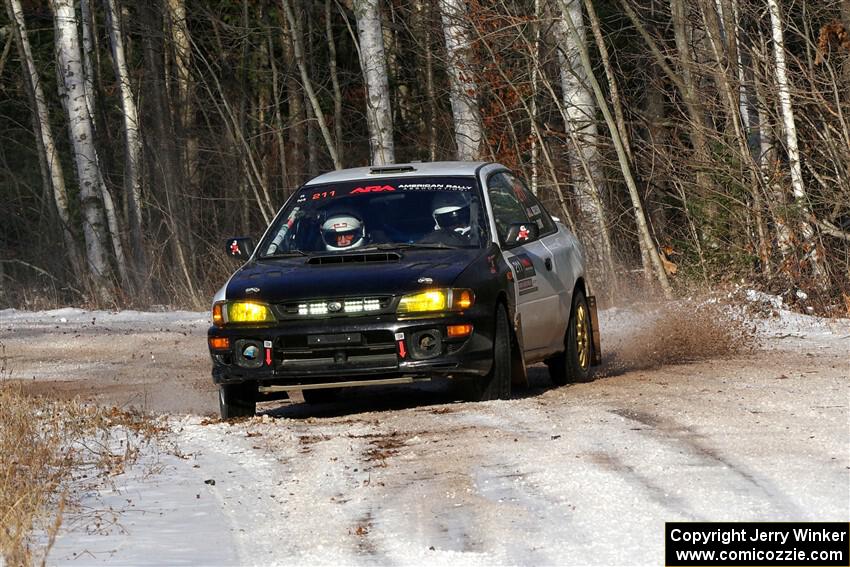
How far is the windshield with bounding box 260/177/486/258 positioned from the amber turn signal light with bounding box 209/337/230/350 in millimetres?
959

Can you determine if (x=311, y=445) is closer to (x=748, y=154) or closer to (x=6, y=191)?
(x=748, y=154)

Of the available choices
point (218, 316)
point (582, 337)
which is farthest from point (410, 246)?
point (582, 337)

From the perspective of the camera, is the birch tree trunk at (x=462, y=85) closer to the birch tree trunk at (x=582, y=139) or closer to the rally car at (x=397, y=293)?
the birch tree trunk at (x=582, y=139)

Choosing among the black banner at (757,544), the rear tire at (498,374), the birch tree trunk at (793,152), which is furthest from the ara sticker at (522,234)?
the birch tree trunk at (793,152)

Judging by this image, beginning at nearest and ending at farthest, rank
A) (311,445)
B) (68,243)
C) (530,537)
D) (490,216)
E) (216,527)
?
(530,537) < (216,527) < (311,445) < (490,216) < (68,243)

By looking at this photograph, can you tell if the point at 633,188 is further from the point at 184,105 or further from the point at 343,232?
the point at 184,105

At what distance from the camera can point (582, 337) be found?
479 inches

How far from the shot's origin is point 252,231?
40.2 m

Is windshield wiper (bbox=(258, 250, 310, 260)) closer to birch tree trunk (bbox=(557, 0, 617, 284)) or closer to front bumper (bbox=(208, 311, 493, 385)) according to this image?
front bumper (bbox=(208, 311, 493, 385))

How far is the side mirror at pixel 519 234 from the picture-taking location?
10656 mm

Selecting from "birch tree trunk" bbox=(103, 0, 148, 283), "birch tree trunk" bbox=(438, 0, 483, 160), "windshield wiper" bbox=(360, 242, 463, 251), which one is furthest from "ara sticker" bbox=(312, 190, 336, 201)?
"birch tree trunk" bbox=(103, 0, 148, 283)

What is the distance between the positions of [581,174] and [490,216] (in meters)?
10.1

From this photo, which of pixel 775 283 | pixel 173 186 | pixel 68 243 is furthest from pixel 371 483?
pixel 68 243

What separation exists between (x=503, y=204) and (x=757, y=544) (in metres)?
5.87
